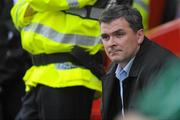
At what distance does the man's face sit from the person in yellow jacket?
608 mm

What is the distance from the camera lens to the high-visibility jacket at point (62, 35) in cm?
367

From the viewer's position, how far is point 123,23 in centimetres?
308

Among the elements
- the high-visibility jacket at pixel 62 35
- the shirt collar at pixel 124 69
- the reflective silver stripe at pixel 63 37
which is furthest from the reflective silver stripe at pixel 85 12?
the shirt collar at pixel 124 69

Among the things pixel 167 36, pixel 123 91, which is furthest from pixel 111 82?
pixel 167 36

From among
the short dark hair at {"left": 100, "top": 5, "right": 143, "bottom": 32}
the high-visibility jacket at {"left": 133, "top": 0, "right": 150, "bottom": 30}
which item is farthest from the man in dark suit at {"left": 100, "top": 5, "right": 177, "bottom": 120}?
the high-visibility jacket at {"left": 133, "top": 0, "right": 150, "bottom": 30}

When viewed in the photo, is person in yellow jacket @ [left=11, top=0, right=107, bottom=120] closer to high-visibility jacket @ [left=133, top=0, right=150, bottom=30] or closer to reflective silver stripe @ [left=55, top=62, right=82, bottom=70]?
reflective silver stripe @ [left=55, top=62, right=82, bottom=70]

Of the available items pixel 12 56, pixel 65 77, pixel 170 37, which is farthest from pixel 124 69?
pixel 12 56

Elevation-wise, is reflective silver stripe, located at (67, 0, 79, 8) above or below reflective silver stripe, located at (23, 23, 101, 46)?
above

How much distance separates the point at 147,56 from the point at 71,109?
0.87m

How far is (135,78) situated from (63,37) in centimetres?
78

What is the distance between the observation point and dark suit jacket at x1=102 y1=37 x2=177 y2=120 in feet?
9.64

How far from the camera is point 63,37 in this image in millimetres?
3672

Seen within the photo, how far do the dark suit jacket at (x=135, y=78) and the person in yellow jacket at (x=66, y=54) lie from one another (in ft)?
1.47

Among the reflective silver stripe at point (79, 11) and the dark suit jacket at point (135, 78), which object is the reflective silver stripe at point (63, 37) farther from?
the dark suit jacket at point (135, 78)
